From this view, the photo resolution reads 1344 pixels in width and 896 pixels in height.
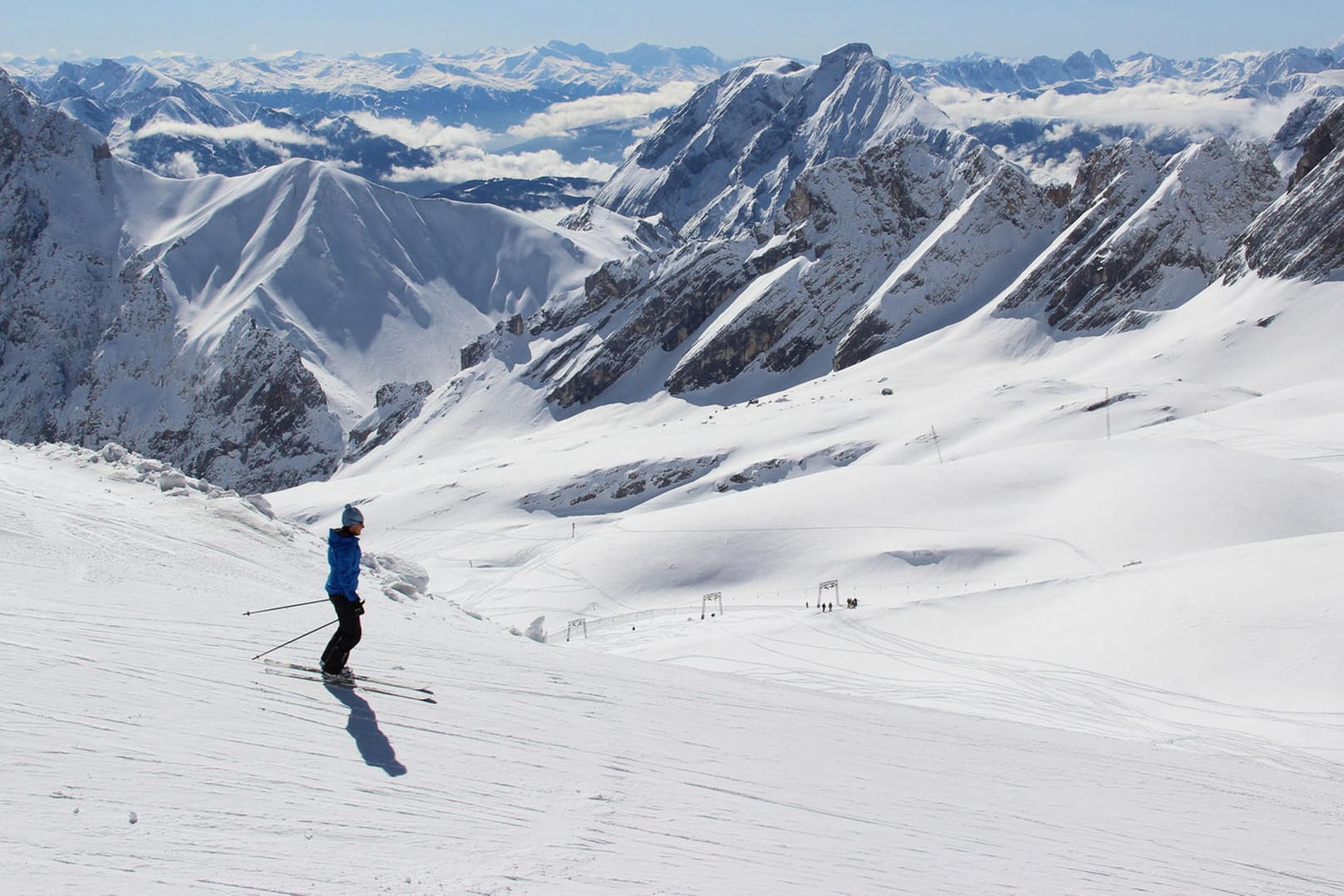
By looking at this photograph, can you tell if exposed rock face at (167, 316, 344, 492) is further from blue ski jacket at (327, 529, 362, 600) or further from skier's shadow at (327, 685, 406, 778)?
skier's shadow at (327, 685, 406, 778)

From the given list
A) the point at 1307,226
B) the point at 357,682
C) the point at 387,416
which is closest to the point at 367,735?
the point at 357,682

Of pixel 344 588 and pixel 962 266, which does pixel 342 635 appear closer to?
pixel 344 588

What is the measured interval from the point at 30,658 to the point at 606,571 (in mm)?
41531

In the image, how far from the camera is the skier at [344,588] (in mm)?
12039

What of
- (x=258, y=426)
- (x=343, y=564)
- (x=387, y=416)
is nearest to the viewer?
(x=343, y=564)

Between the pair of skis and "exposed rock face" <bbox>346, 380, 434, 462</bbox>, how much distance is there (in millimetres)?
152710

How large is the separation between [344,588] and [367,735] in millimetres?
1999

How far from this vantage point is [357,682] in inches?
488

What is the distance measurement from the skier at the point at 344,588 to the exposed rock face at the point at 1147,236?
380 feet

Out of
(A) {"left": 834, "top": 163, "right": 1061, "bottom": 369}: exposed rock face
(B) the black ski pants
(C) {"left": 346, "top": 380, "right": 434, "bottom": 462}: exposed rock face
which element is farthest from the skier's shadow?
(C) {"left": 346, "top": 380, "right": 434, "bottom": 462}: exposed rock face

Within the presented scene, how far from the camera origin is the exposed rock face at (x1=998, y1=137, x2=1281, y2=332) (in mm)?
116250

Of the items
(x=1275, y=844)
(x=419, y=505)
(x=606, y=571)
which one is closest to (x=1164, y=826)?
(x=1275, y=844)

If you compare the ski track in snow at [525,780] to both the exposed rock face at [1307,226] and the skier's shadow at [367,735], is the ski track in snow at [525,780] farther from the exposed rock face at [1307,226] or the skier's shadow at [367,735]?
the exposed rock face at [1307,226]

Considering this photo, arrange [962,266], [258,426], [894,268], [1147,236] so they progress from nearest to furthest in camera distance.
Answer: [1147,236]
[962,266]
[894,268]
[258,426]
